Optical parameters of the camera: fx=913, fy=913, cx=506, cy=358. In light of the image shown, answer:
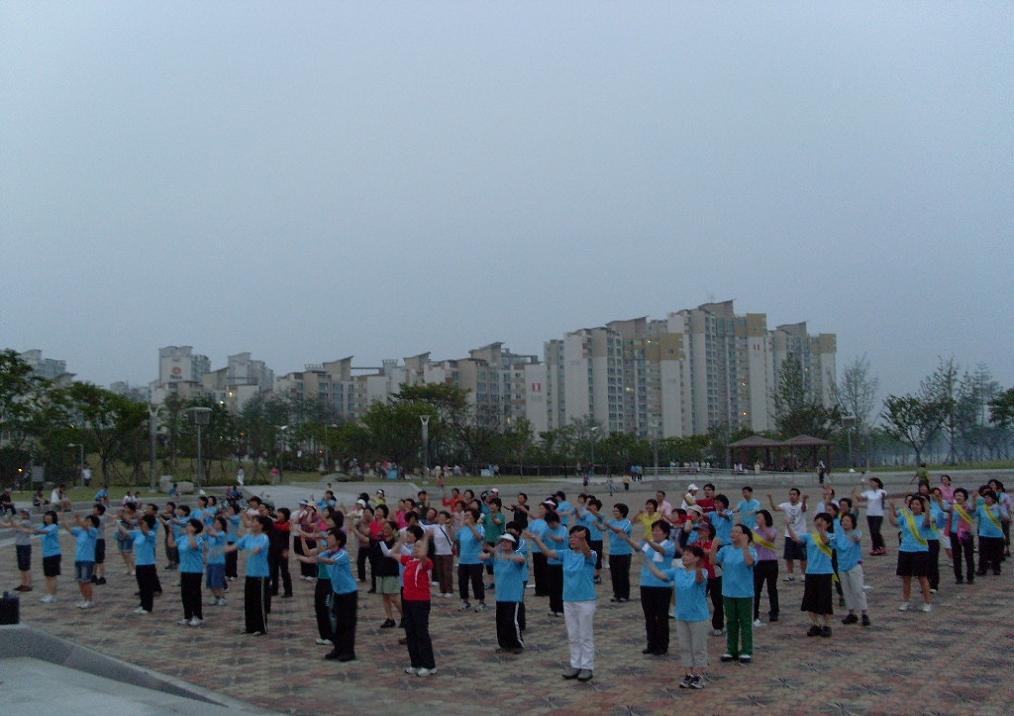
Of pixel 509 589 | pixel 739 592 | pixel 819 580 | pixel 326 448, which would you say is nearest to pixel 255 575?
pixel 509 589

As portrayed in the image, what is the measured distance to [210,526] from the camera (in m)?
13.5

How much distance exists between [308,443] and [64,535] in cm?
5564

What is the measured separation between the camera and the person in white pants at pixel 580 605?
28.1 feet

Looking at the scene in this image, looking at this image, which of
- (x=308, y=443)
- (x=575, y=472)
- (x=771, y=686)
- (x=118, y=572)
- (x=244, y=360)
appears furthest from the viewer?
(x=244, y=360)

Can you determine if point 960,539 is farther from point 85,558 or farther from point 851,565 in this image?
point 85,558

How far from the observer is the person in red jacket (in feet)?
29.5

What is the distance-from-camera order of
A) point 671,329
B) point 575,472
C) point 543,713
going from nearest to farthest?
point 543,713, point 575,472, point 671,329

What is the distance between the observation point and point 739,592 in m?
8.95

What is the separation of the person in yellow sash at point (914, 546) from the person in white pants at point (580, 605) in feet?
16.4

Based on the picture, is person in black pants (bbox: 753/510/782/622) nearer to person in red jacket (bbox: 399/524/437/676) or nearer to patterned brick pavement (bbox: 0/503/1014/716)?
patterned brick pavement (bbox: 0/503/1014/716)

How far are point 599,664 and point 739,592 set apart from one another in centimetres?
160

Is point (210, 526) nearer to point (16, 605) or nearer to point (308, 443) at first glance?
point (16, 605)

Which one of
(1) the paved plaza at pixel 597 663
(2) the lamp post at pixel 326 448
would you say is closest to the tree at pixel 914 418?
(2) the lamp post at pixel 326 448

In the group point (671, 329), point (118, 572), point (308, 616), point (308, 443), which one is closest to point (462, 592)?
point (308, 616)
